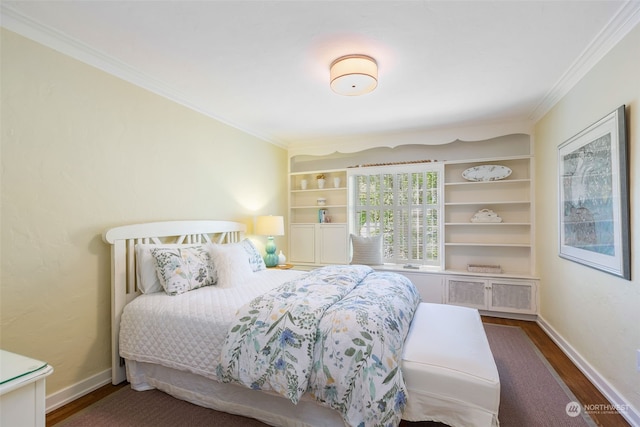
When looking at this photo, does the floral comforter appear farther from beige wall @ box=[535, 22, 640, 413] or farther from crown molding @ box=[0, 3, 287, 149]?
crown molding @ box=[0, 3, 287, 149]

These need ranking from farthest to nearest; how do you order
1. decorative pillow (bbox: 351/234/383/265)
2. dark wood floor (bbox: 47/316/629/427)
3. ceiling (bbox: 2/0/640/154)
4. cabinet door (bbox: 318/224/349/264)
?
cabinet door (bbox: 318/224/349/264), decorative pillow (bbox: 351/234/383/265), dark wood floor (bbox: 47/316/629/427), ceiling (bbox: 2/0/640/154)

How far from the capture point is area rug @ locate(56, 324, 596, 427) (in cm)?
180

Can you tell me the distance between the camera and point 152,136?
2637 mm

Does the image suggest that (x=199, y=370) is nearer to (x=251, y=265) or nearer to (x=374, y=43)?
(x=251, y=265)

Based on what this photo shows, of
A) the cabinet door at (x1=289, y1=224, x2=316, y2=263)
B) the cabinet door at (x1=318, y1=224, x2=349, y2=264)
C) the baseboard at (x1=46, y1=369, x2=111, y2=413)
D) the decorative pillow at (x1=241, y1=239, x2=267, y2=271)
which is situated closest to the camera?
the baseboard at (x1=46, y1=369, x2=111, y2=413)

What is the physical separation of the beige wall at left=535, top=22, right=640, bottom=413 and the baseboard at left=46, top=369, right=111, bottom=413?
3.51 metres

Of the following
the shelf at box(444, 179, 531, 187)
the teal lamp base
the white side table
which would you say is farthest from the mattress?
the shelf at box(444, 179, 531, 187)

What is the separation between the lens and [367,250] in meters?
4.23

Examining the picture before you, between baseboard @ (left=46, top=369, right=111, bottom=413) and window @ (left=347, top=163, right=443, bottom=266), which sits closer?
baseboard @ (left=46, top=369, right=111, bottom=413)

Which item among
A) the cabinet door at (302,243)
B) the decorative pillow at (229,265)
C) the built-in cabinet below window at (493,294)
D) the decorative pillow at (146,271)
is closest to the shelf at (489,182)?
the built-in cabinet below window at (493,294)

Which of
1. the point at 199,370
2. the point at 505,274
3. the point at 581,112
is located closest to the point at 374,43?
the point at 581,112

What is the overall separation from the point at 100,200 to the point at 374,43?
2289 millimetres

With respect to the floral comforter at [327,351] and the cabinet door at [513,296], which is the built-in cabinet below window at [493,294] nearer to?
the cabinet door at [513,296]

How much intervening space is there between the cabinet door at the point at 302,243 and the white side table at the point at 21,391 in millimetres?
3821
